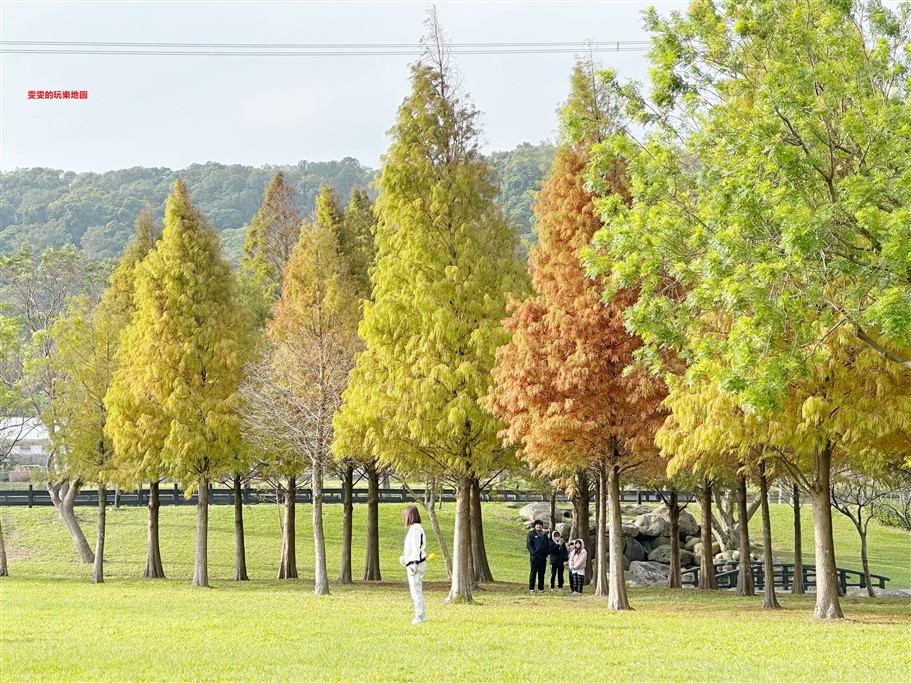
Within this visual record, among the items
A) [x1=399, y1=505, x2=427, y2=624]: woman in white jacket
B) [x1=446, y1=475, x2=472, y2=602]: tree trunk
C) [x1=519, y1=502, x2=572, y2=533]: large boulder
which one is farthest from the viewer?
[x1=519, y1=502, x2=572, y2=533]: large boulder

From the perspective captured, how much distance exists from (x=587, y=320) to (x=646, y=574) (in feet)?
62.2

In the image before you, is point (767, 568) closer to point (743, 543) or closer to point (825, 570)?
point (743, 543)

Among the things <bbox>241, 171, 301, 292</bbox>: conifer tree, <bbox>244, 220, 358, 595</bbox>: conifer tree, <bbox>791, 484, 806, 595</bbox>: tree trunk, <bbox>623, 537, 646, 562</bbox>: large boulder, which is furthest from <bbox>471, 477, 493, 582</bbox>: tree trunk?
<bbox>241, 171, 301, 292</bbox>: conifer tree

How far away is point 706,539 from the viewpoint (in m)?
32.2

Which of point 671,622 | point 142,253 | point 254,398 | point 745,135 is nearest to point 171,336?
point 254,398

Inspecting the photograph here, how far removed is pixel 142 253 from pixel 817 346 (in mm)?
27243

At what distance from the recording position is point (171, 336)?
30938mm

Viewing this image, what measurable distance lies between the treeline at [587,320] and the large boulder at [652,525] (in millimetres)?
7483

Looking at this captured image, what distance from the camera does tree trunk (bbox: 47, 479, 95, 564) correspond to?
3997 cm

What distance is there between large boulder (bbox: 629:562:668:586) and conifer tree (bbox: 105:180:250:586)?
15.0 m

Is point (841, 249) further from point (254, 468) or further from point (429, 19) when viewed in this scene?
point (254, 468)

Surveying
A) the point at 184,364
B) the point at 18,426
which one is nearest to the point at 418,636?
the point at 184,364

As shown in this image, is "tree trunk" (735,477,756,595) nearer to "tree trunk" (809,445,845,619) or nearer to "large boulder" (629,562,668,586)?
"large boulder" (629,562,668,586)

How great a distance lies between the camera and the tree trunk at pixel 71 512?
131 feet
